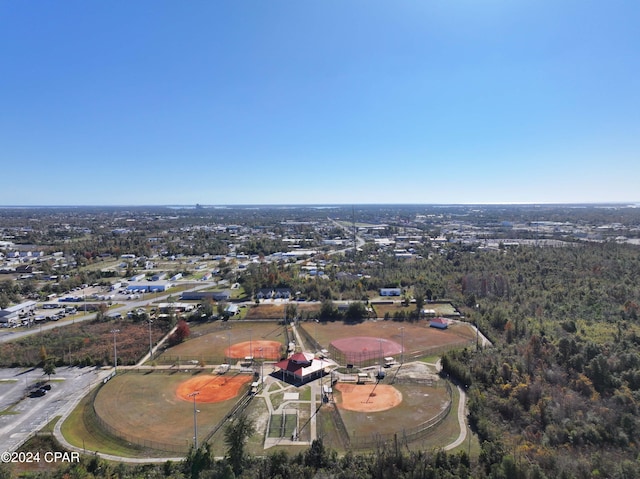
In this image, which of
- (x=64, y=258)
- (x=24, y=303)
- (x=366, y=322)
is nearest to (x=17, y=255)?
(x=64, y=258)

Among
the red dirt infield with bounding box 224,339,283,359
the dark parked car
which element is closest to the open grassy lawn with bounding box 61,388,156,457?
the dark parked car

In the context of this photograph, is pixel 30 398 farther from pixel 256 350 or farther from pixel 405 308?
pixel 405 308

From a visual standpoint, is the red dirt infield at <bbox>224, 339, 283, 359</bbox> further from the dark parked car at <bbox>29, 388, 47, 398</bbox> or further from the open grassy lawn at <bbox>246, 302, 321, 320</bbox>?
the dark parked car at <bbox>29, 388, 47, 398</bbox>

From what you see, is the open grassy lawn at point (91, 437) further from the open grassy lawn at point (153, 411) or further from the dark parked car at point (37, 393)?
the dark parked car at point (37, 393)

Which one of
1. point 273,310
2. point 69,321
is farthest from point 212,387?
point 69,321

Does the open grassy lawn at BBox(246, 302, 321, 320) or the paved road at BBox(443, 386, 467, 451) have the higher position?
the paved road at BBox(443, 386, 467, 451)

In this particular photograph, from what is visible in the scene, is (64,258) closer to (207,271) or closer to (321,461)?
(207,271)

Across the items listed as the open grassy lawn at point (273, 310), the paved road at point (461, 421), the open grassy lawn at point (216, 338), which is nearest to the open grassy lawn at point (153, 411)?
the open grassy lawn at point (216, 338)
